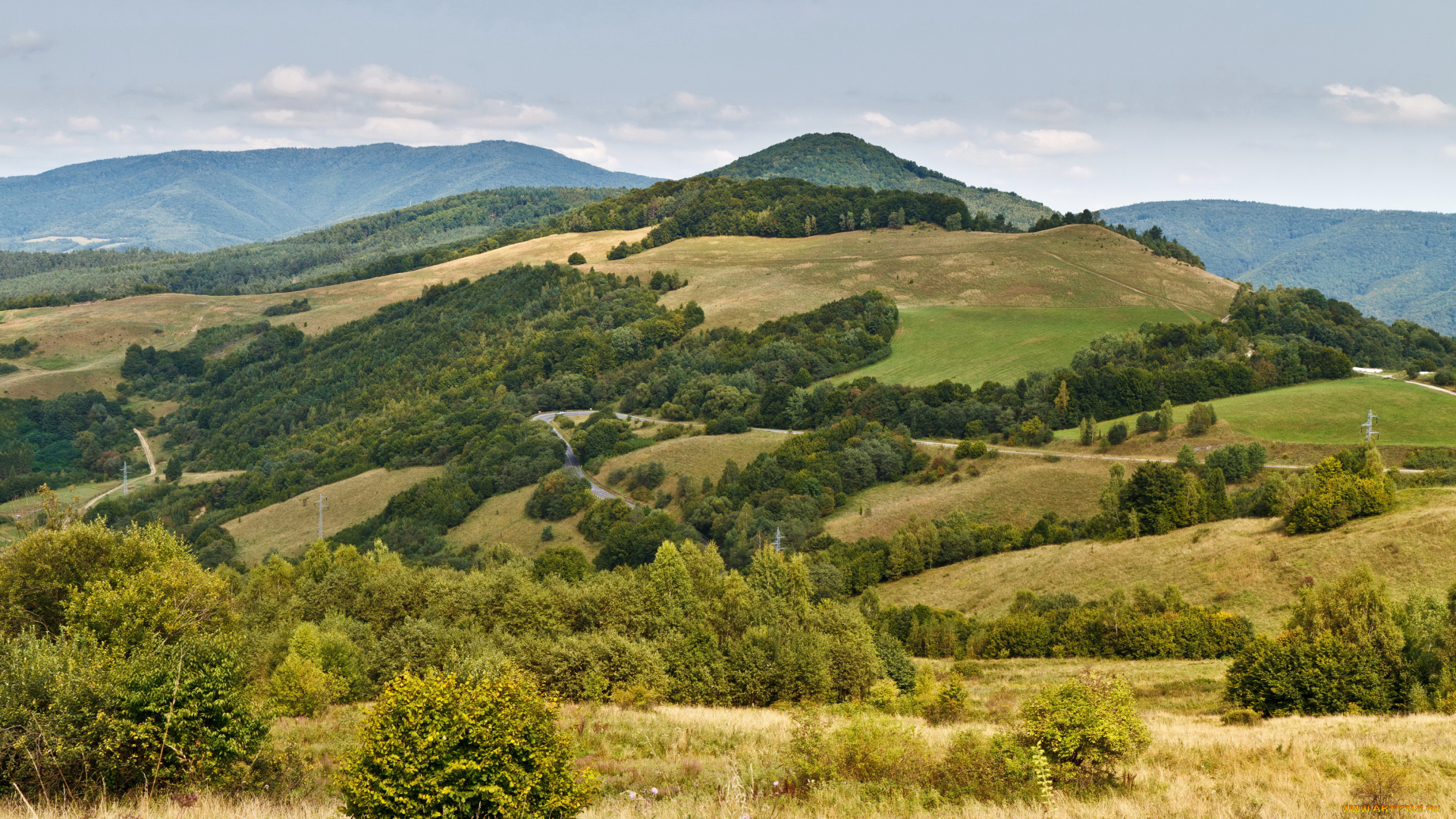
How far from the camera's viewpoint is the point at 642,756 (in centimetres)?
2200

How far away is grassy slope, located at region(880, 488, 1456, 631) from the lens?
49250mm

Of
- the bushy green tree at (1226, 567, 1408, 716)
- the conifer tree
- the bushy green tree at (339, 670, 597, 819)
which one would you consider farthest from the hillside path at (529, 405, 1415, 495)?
the bushy green tree at (339, 670, 597, 819)

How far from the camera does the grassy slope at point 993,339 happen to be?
118m

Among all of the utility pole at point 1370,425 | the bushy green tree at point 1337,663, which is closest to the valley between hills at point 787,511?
the bushy green tree at point 1337,663

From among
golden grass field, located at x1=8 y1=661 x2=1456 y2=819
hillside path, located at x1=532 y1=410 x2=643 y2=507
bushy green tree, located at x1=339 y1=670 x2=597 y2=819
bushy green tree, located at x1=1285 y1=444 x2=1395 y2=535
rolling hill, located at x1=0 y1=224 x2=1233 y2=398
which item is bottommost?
hillside path, located at x1=532 y1=410 x2=643 y2=507

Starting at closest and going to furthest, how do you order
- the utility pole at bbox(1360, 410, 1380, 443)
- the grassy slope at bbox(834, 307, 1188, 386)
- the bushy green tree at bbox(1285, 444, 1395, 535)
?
the bushy green tree at bbox(1285, 444, 1395, 535) → the utility pole at bbox(1360, 410, 1380, 443) → the grassy slope at bbox(834, 307, 1188, 386)

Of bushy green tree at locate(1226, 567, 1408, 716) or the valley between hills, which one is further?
bushy green tree at locate(1226, 567, 1408, 716)

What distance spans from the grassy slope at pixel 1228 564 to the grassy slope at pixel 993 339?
48.8 metres

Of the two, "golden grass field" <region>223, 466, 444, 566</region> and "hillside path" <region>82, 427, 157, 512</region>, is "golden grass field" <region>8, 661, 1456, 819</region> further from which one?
"hillside path" <region>82, 427, 157, 512</region>

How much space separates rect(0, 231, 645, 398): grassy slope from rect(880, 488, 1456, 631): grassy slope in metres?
136

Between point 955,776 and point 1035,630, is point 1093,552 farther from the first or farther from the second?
point 955,776

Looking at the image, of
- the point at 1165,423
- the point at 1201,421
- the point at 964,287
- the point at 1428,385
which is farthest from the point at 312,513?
the point at 1428,385

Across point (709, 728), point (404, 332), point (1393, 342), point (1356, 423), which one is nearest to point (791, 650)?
point (709, 728)

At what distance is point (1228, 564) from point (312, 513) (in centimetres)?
9242
